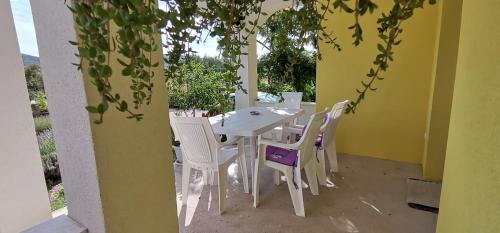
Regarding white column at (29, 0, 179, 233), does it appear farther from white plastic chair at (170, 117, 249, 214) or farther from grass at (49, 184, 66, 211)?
grass at (49, 184, 66, 211)

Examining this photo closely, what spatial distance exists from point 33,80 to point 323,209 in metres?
2.75

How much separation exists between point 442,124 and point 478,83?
6.76 ft

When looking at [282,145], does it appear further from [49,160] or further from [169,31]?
[49,160]

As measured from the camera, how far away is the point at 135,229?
919mm

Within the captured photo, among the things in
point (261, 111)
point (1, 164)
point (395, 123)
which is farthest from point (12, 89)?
point (395, 123)

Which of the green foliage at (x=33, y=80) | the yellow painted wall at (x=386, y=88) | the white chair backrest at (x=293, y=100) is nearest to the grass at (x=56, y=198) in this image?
the green foliage at (x=33, y=80)

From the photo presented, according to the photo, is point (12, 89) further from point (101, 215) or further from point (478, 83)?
point (478, 83)

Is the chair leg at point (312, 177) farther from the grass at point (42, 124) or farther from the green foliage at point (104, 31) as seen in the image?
the grass at point (42, 124)

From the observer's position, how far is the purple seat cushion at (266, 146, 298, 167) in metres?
2.47

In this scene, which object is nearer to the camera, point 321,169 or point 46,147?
point 321,169

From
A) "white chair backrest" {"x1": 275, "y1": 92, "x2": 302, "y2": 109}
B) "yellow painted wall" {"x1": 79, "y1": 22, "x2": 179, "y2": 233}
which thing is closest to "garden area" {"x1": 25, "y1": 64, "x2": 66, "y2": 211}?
"yellow painted wall" {"x1": 79, "y1": 22, "x2": 179, "y2": 233}

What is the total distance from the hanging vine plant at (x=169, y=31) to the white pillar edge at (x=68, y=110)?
0.15 metres

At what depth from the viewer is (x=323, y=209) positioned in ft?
8.09

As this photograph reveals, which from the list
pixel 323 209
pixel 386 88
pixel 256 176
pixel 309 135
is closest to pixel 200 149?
pixel 256 176
